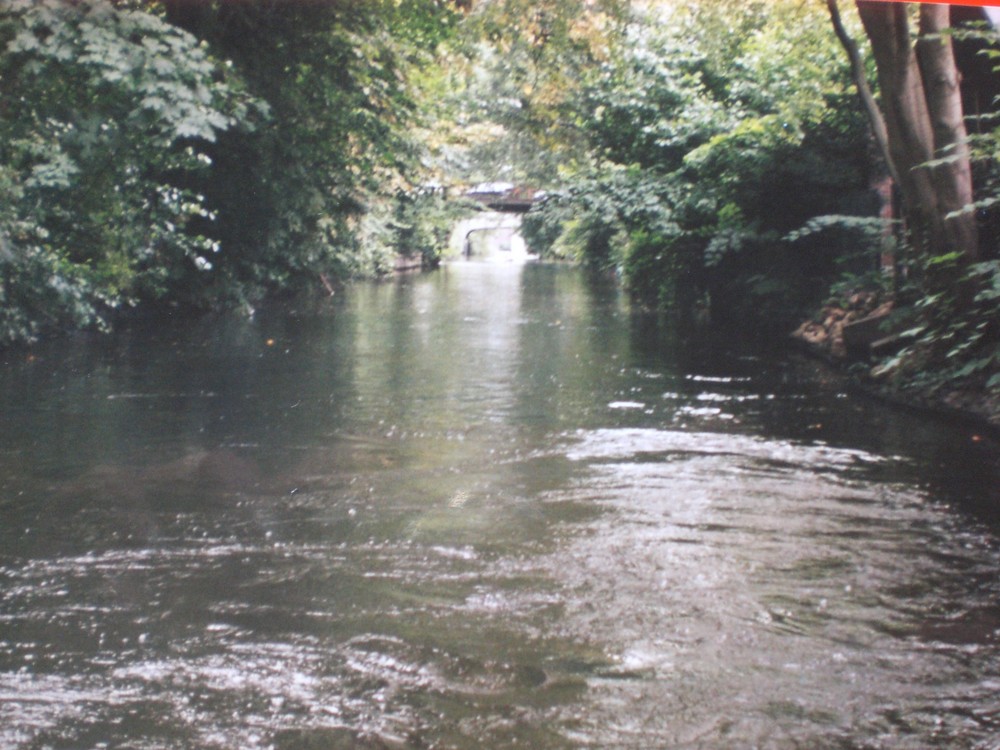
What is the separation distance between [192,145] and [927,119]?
12168mm

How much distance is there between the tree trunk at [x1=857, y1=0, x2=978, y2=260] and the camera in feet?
33.6

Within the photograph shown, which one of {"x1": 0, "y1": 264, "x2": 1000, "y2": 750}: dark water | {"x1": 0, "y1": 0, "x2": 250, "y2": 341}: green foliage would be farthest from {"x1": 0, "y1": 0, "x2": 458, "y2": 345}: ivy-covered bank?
{"x1": 0, "y1": 264, "x2": 1000, "y2": 750}: dark water

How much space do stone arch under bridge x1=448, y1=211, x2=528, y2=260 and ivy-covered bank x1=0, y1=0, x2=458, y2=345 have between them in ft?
169

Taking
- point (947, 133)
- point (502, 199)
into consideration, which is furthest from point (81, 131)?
point (502, 199)

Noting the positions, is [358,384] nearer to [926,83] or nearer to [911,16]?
[926,83]

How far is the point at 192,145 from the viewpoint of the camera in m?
18.4

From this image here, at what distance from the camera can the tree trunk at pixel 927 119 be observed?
10234 millimetres

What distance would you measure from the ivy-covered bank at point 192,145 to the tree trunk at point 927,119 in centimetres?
756

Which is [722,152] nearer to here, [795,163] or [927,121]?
[795,163]

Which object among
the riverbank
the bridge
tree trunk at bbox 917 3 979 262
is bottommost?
the riverbank

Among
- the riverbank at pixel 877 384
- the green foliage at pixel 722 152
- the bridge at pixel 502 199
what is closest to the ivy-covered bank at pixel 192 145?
the green foliage at pixel 722 152

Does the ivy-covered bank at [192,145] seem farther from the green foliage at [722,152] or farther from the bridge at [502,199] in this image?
the bridge at [502,199]

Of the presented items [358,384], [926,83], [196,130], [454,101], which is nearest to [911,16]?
Result: [926,83]

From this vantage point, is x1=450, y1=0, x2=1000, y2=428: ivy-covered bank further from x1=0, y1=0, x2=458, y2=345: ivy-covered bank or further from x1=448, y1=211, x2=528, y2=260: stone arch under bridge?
x1=448, y1=211, x2=528, y2=260: stone arch under bridge
